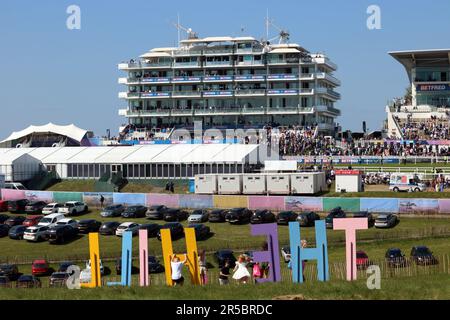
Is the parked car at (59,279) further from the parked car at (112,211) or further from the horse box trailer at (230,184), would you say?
the horse box trailer at (230,184)

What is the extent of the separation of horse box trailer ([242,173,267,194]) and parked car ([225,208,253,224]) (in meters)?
8.62

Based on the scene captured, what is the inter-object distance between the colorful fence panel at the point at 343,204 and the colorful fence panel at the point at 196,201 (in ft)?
32.2

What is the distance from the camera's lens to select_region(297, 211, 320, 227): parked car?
55844 millimetres

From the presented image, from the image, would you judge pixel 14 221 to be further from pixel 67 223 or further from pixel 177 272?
pixel 177 272

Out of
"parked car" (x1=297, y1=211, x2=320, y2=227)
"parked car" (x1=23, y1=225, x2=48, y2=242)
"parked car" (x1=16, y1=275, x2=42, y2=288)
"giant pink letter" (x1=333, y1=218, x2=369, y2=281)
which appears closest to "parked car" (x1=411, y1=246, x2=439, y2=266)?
"giant pink letter" (x1=333, y1=218, x2=369, y2=281)

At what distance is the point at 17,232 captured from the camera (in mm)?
54562

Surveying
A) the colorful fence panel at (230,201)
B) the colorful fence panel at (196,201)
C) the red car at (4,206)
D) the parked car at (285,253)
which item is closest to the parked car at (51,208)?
the red car at (4,206)

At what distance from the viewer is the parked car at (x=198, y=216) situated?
5869cm

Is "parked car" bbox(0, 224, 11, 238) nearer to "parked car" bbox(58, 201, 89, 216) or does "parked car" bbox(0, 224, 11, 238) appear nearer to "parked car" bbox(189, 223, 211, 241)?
"parked car" bbox(58, 201, 89, 216)

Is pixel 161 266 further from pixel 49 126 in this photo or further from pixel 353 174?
pixel 49 126

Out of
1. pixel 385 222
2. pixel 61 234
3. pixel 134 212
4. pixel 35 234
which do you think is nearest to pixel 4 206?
pixel 134 212
